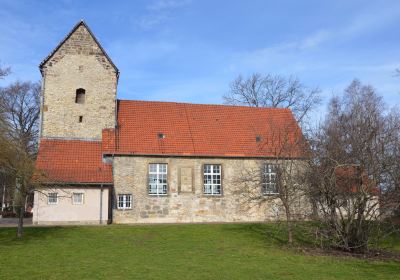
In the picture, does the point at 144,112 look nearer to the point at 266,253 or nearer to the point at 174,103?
the point at 174,103

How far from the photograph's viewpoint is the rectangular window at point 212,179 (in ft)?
88.0

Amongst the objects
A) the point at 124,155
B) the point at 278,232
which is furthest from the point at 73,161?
the point at 278,232

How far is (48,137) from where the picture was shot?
26625 mm

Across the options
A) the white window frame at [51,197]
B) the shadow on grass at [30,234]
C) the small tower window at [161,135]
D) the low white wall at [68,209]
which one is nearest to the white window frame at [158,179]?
the small tower window at [161,135]

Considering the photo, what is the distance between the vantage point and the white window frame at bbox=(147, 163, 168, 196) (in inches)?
1027

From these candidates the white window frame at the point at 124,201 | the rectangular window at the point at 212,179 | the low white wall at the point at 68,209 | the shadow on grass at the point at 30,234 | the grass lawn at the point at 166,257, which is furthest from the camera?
the rectangular window at the point at 212,179

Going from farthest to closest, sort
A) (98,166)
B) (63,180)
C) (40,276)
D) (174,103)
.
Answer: (174,103) → (98,166) → (63,180) → (40,276)

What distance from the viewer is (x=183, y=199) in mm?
26281

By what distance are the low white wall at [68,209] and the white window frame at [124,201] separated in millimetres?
1101

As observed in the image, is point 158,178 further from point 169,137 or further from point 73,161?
point 73,161

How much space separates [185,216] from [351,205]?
40.1ft

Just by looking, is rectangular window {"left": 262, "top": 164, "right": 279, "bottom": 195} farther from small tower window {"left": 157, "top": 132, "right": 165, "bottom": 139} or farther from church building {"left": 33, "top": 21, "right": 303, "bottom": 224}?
small tower window {"left": 157, "top": 132, "right": 165, "bottom": 139}

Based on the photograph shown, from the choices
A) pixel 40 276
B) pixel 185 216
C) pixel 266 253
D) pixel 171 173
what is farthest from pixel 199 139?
pixel 40 276

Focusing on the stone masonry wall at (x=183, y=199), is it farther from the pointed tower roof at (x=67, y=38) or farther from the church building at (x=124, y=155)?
the pointed tower roof at (x=67, y=38)
